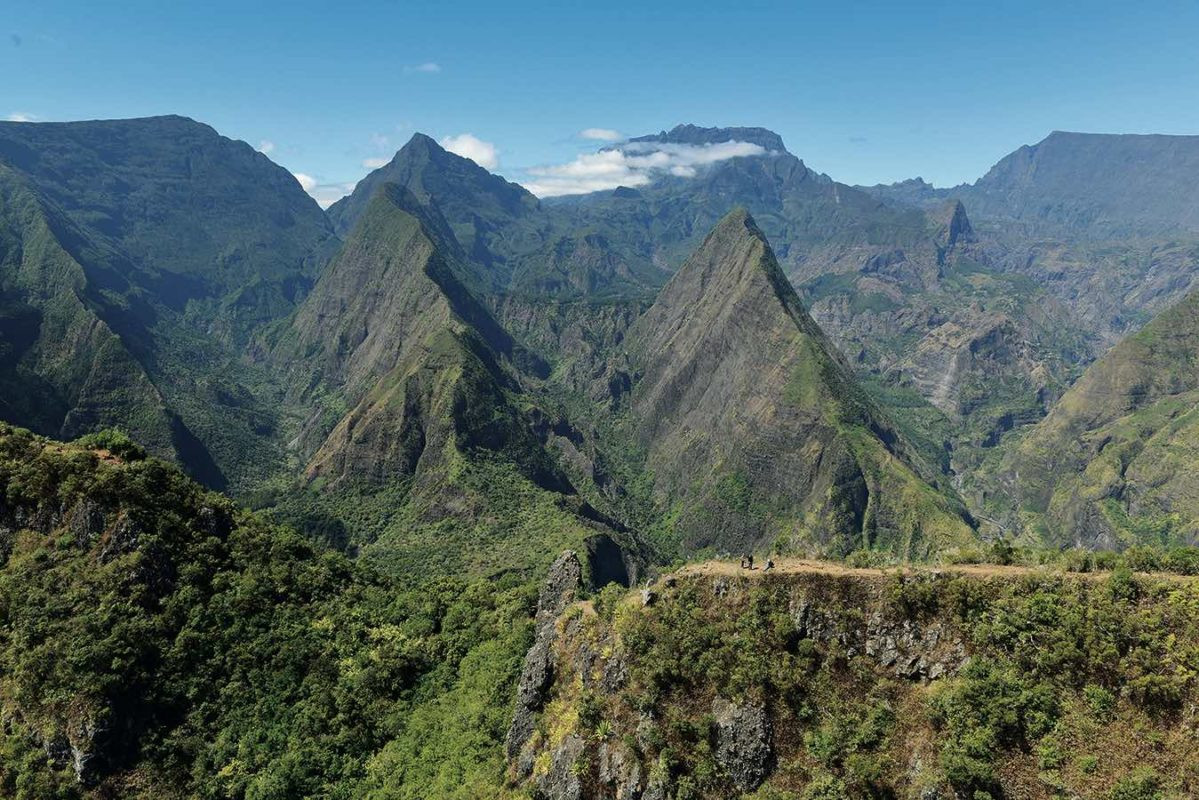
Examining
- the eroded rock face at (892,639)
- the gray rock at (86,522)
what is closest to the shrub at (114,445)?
the gray rock at (86,522)

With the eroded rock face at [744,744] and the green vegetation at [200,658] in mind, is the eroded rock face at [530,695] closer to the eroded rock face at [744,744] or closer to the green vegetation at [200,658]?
the green vegetation at [200,658]

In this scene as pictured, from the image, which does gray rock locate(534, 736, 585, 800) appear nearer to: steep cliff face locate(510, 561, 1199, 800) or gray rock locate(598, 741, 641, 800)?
steep cliff face locate(510, 561, 1199, 800)

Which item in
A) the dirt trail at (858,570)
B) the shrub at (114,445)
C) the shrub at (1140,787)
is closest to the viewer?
the shrub at (1140,787)

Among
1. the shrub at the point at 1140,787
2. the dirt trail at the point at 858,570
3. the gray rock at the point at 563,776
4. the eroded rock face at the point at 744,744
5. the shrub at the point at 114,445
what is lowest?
the gray rock at the point at 563,776

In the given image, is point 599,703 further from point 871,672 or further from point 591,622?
point 871,672

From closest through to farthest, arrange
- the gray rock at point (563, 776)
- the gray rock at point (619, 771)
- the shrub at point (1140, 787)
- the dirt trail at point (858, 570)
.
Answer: the shrub at point (1140, 787)
the dirt trail at point (858, 570)
the gray rock at point (619, 771)
the gray rock at point (563, 776)

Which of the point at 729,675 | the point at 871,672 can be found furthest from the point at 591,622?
the point at 871,672

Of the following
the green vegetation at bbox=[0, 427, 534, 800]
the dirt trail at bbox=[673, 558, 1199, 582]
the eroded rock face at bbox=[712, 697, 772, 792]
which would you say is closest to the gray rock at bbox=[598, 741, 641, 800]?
the eroded rock face at bbox=[712, 697, 772, 792]
